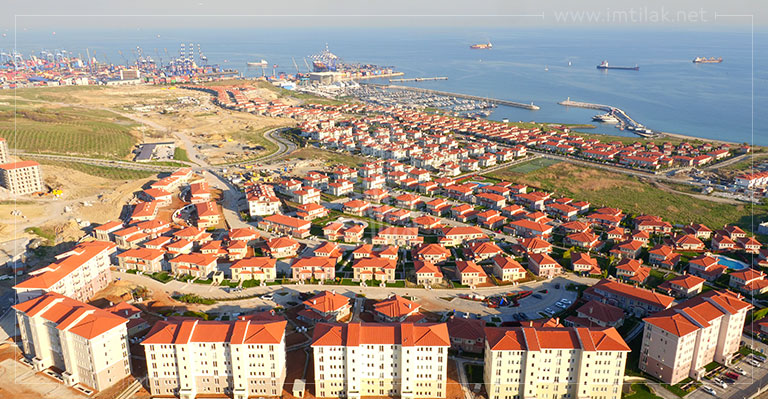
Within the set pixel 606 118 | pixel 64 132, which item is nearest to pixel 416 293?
pixel 64 132

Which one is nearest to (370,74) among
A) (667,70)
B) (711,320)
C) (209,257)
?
(667,70)

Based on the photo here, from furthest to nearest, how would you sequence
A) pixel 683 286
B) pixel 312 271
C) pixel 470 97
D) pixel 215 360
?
pixel 470 97, pixel 312 271, pixel 683 286, pixel 215 360

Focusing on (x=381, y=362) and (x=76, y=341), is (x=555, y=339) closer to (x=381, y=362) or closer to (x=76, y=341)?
(x=381, y=362)

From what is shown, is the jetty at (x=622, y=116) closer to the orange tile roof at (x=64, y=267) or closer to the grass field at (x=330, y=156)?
the grass field at (x=330, y=156)

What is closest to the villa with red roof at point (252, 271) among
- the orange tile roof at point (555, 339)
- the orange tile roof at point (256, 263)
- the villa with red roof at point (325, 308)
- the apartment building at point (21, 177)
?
the orange tile roof at point (256, 263)

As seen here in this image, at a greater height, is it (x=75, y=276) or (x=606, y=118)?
(x=606, y=118)

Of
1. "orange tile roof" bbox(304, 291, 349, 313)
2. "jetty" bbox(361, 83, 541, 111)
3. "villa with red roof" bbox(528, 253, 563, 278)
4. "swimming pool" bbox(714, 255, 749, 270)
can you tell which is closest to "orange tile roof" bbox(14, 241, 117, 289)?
"orange tile roof" bbox(304, 291, 349, 313)
